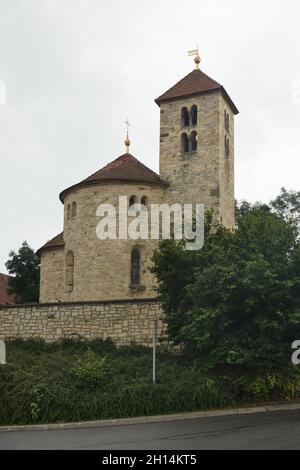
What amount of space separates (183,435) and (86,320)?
35.8 feet

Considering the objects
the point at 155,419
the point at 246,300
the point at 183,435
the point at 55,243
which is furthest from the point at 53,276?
the point at 183,435

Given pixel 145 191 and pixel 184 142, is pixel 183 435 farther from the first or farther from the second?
pixel 184 142

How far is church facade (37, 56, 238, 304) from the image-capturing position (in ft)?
97.3

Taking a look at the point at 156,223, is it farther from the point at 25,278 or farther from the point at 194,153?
the point at 25,278

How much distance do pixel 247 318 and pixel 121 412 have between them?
14.7 ft

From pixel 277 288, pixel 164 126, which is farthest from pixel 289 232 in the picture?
pixel 164 126

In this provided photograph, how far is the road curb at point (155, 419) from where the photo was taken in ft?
51.6

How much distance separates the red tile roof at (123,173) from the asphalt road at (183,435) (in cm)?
1659

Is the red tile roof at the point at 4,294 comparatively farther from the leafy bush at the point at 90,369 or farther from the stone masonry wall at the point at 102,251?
the leafy bush at the point at 90,369

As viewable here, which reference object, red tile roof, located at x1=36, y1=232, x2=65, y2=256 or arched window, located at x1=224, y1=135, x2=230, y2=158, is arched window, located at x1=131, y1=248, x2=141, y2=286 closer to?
red tile roof, located at x1=36, y1=232, x2=65, y2=256

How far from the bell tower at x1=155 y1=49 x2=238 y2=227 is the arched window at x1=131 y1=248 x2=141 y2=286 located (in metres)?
3.40

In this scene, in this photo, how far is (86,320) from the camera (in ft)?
77.3

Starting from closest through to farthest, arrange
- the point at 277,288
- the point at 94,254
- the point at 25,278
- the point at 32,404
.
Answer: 1. the point at 32,404
2. the point at 277,288
3. the point at 94,254
4. the point at 25,278
